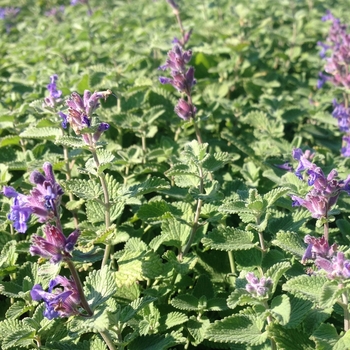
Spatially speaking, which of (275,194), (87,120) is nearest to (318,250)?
(275,194)

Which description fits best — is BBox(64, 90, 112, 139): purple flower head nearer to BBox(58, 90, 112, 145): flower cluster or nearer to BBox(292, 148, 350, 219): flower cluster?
BBox(58, 90, 112, 145): flower cluster

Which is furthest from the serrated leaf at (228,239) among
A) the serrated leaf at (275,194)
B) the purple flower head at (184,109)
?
the purple flower head at (184,109)

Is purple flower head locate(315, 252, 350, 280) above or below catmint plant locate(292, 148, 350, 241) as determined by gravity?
below

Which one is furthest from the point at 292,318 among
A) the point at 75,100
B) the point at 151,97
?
the point at 151,97

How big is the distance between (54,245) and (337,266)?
1093 millimetres

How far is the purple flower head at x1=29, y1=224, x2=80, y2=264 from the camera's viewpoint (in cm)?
181

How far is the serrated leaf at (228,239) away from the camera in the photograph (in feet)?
7.76

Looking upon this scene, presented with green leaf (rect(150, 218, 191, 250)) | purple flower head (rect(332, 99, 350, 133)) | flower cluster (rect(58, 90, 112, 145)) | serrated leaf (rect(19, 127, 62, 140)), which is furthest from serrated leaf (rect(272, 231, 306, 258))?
purple flower head (rect(332, 99, 350, 133))

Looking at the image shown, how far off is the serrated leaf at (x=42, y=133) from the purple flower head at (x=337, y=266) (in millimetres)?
1883

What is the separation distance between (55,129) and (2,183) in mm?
482

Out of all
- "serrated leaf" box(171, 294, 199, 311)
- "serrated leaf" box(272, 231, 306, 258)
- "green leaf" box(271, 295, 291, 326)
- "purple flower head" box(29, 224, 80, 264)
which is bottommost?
"serrated leaf" box(171, 294, 199, 311)

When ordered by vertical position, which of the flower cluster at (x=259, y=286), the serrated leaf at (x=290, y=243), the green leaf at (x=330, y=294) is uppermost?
the green leaf at (x=330, y=294)

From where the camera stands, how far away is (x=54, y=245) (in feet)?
6.00

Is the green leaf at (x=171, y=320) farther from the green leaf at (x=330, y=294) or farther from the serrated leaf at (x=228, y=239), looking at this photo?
the green leaf at (x=330, y=294)
